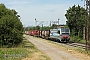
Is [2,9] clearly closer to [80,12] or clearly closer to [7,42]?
[7,42]

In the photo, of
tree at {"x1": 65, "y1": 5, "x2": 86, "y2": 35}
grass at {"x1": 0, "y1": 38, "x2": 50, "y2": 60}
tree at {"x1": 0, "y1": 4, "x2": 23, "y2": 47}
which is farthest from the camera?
tree at {"x1": 65, "y1": 5, "x2": 86, "y2": 35}

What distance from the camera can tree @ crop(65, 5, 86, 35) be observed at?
57.0m

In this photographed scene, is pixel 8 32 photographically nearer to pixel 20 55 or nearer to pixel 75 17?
pixel 20 55

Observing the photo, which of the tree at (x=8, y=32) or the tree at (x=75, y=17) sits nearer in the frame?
the tree at (x=8, y=32)

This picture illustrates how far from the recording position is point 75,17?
192 ft

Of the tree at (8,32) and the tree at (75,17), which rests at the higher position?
the tree at (75,17)

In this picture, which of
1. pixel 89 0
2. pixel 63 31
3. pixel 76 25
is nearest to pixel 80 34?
pixel 76 25

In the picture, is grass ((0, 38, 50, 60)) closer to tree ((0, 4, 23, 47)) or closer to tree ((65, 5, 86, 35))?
tree ((0, 4, 23, 47))

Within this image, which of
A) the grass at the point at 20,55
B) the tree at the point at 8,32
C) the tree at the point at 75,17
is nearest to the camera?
the grass at the point at 20,55

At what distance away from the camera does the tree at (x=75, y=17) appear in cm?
5700

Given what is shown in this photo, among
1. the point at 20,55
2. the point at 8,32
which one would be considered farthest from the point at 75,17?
the point at 20,55

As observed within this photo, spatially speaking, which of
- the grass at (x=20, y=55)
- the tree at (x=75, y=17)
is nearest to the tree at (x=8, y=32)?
the grass at (x=20, y=55)

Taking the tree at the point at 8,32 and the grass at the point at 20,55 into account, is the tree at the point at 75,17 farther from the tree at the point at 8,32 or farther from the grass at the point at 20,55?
the grass at the point at 20,55

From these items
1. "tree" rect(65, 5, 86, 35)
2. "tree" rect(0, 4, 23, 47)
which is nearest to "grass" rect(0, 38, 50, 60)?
"tree" rect(0, 4, 23, 47)
